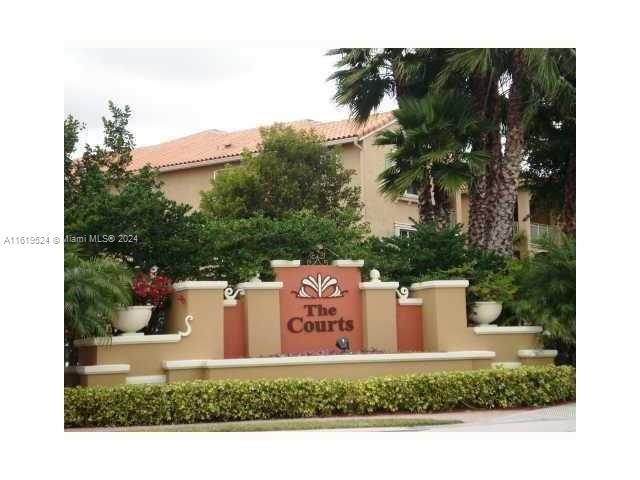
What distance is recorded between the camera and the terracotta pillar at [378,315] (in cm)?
1502

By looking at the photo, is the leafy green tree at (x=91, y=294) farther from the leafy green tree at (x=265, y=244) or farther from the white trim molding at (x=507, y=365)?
the white trim molding at (x=507, y=365)

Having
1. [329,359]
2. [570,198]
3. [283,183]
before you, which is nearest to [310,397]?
[329,359]

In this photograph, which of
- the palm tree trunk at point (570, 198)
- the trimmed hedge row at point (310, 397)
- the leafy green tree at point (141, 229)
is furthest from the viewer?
the palm tree trunk at point (570, 198)

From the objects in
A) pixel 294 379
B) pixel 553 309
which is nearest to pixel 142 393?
pixel 294 379

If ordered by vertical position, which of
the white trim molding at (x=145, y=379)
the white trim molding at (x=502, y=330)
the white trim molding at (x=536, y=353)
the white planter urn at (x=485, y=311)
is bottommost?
the white trim molding at (x=145, y=379)

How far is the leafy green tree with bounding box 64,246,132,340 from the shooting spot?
493 inches

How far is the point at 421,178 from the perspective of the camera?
56.0 ft

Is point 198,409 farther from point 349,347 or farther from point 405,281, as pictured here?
point 405,281

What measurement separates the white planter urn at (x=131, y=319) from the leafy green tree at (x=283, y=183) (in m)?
9.08

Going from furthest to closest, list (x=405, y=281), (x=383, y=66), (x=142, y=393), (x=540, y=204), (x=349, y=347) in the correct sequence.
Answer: (x=540, y=204) → (x=383, y=66) → (x=405, y=281) → (x=349, y=347) → (x=142, y=393)

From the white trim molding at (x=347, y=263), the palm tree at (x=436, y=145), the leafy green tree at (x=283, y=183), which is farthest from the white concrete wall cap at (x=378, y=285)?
the leafy green tree at (x=283, y=183)

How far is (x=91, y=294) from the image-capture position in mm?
12617

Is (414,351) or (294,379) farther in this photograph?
(414,351)
